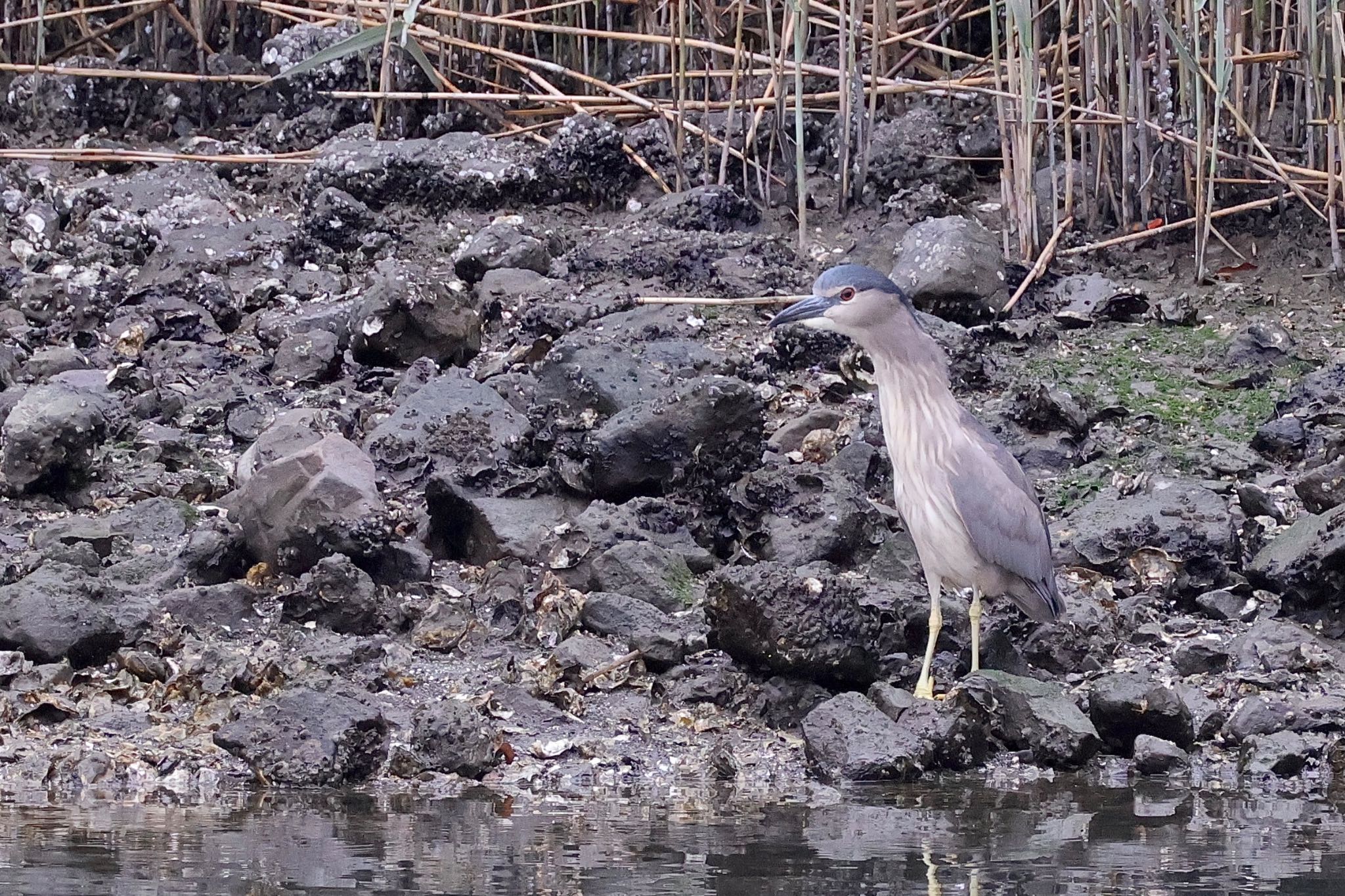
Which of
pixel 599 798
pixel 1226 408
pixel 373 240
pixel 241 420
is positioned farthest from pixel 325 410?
pixel 1226 408

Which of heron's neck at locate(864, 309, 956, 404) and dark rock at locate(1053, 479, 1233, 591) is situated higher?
heron's neck at locate(864, 309, 956, 404)

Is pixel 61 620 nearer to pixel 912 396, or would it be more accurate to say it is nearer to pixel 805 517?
pixel 805 517

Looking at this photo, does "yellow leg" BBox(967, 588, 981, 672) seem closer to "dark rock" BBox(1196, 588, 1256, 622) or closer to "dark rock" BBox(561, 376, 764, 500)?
"dark rock" BBox(1196, 588, 1256, 622)

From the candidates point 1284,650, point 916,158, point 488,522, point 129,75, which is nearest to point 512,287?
point 916,158

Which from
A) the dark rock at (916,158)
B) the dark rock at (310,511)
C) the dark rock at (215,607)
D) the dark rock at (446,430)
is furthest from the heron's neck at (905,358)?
the dark rock at (916,158)

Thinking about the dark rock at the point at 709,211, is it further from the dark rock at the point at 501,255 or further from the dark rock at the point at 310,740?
the dark rock at the point at 310,740

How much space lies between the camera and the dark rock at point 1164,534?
5.95 metres

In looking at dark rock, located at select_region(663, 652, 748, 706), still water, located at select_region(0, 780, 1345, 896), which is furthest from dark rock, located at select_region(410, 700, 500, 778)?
dark rock, located at select_region(663, 652, 748, 706)

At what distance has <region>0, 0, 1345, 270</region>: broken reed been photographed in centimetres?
827

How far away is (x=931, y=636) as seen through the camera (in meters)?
5.32

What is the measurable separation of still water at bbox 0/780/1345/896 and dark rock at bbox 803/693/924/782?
9cm

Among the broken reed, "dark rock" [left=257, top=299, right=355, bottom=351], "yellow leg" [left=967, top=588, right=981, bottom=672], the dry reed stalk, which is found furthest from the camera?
the dry reed stalk

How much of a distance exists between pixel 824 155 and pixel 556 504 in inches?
154

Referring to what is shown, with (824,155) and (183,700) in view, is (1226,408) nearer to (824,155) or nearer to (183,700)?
(824,155)
